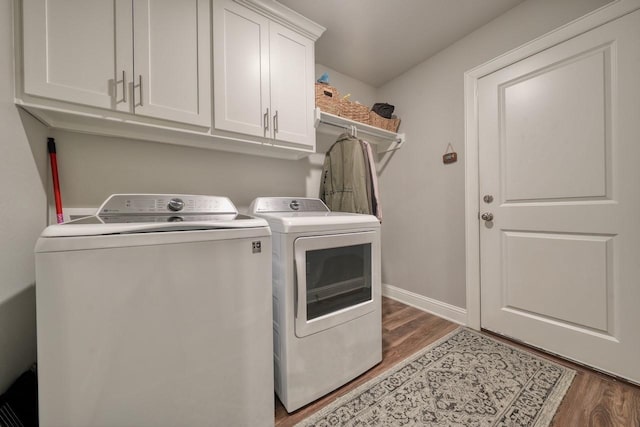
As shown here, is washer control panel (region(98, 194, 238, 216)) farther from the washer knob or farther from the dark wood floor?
the dark wood floor

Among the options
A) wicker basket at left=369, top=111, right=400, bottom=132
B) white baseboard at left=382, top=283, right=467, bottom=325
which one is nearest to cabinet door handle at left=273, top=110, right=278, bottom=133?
wicker basket at left=369, top=111, right=400, bottom=132

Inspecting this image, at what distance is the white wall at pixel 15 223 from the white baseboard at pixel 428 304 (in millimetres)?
2613

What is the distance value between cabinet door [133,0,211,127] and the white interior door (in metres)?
2.04

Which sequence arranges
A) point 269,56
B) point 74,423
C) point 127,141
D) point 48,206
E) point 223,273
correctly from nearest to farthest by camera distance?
point 74,423 → point 223,273 → point 48,206 → point 127,141 → point 269,56

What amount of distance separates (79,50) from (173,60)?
37 cm

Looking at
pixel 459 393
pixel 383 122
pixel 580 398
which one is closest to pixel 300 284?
pixel 459 393

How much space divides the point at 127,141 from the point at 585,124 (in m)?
2.83

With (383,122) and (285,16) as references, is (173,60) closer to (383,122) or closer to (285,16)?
(285,16)

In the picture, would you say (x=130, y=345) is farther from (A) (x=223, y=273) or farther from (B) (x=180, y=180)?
(B) (x=180, y=180)

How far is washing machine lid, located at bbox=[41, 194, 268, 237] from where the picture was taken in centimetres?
72

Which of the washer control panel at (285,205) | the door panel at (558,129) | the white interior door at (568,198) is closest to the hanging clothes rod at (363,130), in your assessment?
the washer control panel at (285,205)

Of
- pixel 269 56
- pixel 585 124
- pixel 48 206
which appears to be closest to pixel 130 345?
pixel 48 206

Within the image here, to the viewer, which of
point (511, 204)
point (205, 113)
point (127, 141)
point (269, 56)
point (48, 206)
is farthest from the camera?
point (511, 204)

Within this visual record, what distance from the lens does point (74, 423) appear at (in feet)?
2.21
